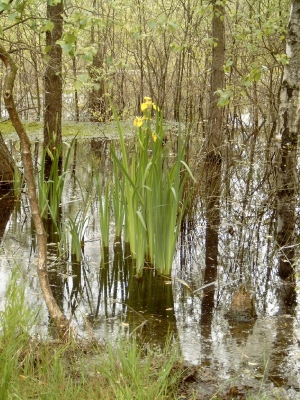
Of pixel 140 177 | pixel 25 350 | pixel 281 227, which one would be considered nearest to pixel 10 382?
pixel 25 350

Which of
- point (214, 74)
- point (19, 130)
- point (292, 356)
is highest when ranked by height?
point (214, 74)

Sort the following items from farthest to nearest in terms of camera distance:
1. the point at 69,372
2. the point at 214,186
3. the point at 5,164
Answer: the point at 214,186 < the point at 5,164 < the point at 69,372

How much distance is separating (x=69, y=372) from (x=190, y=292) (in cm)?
153

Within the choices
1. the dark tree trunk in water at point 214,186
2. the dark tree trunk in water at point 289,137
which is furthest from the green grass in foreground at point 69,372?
the dark tree trunk in water at point 289,137

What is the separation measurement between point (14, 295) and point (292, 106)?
4.81 metres

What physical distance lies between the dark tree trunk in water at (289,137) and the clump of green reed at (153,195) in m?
1.11

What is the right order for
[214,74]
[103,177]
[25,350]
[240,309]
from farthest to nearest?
[214,74] → [103,177] → [240,309] → [25,350]

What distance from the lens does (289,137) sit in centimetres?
684

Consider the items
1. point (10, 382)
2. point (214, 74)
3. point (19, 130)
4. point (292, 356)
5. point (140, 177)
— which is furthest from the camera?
point (214, 74)

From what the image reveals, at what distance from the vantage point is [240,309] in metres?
3.36

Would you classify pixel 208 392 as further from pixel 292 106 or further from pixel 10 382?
pixel 292 106

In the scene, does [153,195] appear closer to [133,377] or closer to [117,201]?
[117,201]

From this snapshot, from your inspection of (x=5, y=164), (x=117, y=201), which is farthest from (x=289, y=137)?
(x=5, y=164)

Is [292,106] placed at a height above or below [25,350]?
above
